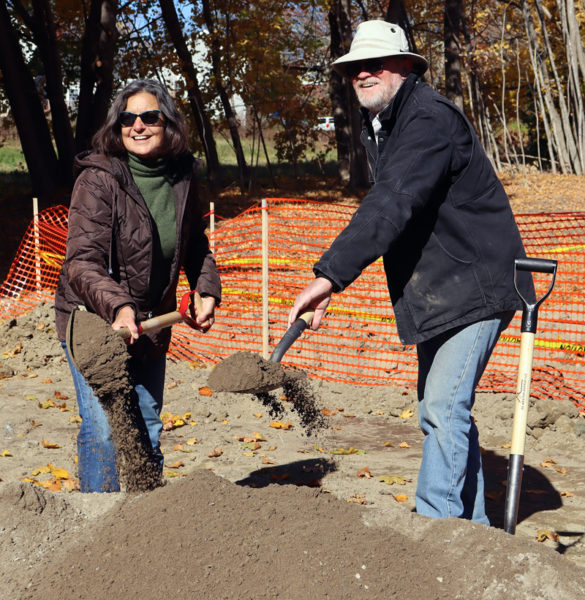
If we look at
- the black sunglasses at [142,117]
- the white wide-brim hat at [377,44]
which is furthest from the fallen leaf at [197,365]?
the white wide-brim hat at [377,44]

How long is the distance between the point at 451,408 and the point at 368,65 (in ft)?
4.76

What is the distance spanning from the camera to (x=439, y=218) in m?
3.20

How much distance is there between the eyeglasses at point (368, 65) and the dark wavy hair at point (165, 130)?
84 cm

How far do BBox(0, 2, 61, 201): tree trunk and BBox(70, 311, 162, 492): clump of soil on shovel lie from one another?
47.6ft

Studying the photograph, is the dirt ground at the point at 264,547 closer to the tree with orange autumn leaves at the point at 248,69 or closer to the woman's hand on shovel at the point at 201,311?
the woman's hand on shovel at the point at 201,311

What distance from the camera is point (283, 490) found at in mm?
3256

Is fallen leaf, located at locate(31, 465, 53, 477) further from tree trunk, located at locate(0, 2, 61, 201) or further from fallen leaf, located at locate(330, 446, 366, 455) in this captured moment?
tree trunk, located at locate(0, 2, 61, 201)

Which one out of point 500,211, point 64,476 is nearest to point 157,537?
point 500,211

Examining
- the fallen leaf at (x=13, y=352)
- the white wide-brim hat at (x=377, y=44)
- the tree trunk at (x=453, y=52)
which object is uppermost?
the tree trunk at (x=453, y=52)

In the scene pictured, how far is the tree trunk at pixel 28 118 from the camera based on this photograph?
16703 millimetres

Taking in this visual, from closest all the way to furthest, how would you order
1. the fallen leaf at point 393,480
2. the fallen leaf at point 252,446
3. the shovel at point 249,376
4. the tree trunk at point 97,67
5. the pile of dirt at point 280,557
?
the pile of dirt at point 280,557 < the shovel at point 249,376 < the fallen leaf at point 393,480 < the fallen leaf at point 252,446 < the tree trunk at point 97,67

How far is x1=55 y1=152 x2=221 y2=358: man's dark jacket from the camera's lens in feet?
11.0

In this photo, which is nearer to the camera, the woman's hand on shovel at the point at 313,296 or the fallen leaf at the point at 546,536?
the woman's hand on shovel at the point at 313,296

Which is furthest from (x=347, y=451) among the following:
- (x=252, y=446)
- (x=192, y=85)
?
(x=192, y=85)
